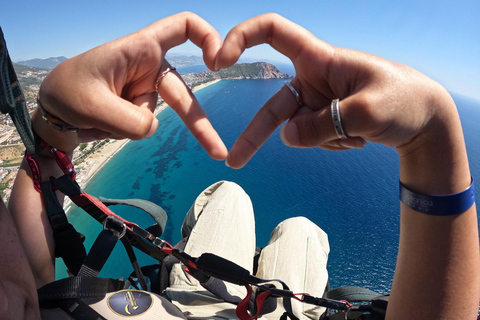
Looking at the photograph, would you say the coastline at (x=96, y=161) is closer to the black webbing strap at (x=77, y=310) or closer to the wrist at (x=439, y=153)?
the black webbing strap at (x=77, y=310)

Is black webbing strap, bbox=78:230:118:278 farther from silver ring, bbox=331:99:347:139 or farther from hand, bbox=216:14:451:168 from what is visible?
silver ring, bbox=331:99:347:139

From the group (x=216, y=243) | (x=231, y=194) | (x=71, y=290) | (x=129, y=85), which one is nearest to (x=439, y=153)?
(x=129, y=85)

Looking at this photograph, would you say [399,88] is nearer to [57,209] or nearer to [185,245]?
[57,209]

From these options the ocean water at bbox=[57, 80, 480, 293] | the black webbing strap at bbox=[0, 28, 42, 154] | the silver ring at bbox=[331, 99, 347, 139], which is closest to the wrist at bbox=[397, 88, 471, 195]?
the silver ring at bbox=[331, 99, 347, 139]

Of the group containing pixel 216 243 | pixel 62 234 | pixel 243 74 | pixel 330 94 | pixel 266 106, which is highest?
pixel 330 94

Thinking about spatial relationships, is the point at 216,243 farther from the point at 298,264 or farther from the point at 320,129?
the point at 320,129

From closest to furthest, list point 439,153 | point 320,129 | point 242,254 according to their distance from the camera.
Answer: point 439,153 → point 320,129 → point 242,254

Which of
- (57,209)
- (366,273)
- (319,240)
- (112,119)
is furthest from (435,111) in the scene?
(366,273)

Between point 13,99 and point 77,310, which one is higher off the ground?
point 13,99
